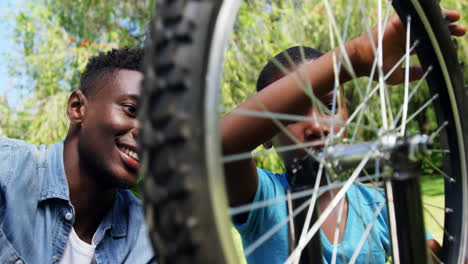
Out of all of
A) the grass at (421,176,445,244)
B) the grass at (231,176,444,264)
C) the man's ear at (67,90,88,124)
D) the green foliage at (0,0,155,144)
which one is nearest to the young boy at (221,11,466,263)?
the man's ear at (67,90,88,124)

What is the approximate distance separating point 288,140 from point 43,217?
2.07 feet

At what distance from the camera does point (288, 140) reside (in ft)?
3.99

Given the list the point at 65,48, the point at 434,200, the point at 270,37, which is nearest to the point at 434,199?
the point at 434,200

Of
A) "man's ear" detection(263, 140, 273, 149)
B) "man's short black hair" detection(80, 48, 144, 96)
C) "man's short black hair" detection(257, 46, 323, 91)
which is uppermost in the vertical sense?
"man's short black hair" detection(80, 48, 144, 96)

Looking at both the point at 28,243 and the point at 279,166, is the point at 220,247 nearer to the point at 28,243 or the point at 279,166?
the point at 28,243

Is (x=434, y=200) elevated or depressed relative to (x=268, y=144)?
depressed

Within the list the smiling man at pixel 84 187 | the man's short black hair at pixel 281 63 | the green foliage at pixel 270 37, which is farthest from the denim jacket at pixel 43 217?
the green foliage at pixel 270 37

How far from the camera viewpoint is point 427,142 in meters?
0.74

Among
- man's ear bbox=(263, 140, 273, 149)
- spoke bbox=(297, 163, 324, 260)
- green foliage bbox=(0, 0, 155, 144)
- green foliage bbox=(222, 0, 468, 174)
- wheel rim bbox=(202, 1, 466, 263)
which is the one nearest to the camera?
wheel rim bbox=(202, 1, 466, 263)

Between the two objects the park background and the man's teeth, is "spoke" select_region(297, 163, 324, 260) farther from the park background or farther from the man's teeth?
the park background

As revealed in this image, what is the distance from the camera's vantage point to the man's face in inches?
49.6

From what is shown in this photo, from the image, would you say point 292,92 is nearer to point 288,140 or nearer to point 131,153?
point 288,140

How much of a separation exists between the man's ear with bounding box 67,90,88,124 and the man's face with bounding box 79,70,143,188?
1.7 inches

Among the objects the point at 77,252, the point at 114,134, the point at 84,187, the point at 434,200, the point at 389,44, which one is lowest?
the point at 434,200
